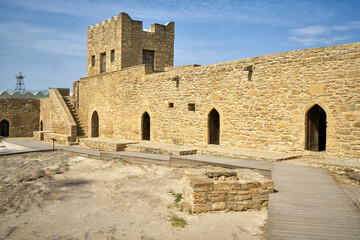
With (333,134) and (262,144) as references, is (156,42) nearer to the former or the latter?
(262,144)

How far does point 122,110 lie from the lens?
17203 millimetres

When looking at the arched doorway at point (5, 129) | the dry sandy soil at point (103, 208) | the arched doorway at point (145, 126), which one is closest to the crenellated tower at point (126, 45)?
the arched doorway at point (145, 126)

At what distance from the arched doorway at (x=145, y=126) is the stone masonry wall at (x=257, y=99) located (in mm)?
208

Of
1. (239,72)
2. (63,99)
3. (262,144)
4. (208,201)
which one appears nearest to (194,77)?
(239,72)

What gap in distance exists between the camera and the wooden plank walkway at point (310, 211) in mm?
4230

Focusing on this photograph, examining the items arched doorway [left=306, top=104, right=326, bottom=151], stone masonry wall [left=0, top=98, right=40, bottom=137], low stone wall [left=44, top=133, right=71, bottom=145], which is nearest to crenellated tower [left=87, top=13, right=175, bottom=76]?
low stone wall [left=44, top=133, right=71, bottom=145]

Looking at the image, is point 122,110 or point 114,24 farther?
point 114,24

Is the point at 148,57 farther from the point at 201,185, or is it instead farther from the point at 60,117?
the point at 201,185

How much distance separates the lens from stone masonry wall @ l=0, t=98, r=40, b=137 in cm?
2598

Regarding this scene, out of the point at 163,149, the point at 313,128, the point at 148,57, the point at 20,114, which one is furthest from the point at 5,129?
the point at 313,128

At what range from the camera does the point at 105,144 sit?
48.0 ft

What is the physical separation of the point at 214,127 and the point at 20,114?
20.2 m

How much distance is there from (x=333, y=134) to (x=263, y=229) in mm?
5102

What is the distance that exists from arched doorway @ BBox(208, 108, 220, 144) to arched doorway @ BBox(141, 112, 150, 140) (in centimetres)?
443
